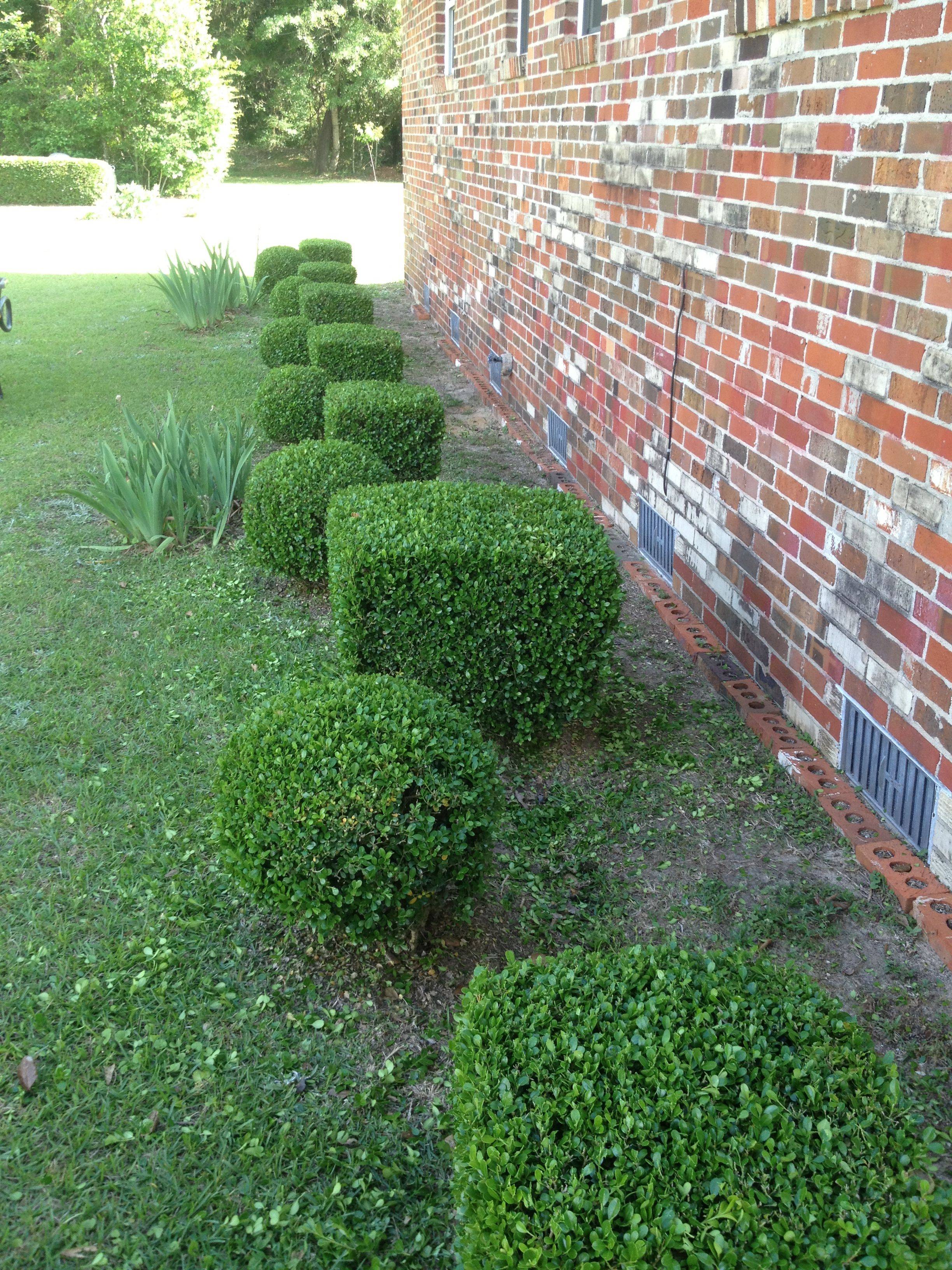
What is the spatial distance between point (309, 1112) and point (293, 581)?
2924 mm

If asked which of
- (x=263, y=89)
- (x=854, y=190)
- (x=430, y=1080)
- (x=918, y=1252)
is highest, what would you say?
(x=263, y=89)

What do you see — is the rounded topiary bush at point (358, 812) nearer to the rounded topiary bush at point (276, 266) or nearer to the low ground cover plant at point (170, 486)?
the low ground cover plant at point (170, 486)

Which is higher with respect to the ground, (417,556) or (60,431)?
(417,556)

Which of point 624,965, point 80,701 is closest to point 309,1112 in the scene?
point 624,965

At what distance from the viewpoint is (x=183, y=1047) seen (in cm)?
222

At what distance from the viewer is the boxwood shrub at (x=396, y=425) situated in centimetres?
522

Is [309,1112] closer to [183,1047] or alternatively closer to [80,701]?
[183,1047]

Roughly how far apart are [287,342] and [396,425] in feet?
10.7

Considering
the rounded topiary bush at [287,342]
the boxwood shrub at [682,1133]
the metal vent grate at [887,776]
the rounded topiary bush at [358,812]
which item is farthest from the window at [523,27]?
the boxwood shrub at [682,1133]

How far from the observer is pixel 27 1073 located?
7.04 ft

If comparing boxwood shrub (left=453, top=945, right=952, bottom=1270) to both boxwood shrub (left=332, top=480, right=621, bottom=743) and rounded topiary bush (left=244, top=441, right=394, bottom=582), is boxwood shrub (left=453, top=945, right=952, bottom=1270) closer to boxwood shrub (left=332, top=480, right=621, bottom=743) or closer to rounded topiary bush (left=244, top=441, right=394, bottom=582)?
boxwood shrub (left=332, top=480, right=621, bottom=743)

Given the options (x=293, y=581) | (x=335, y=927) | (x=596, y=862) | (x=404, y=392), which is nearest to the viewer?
(x=335, y=927)

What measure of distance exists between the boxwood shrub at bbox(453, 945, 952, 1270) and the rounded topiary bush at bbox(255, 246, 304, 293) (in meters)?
10.8

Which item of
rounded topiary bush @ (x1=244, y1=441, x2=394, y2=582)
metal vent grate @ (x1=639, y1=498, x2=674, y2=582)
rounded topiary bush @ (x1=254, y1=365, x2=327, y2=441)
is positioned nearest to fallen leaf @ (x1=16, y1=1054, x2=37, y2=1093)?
rounded topiary bush @ (x1=244, y1=441, x2=394, y2=582)
